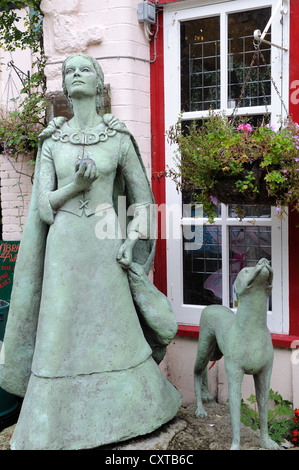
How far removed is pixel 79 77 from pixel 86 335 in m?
1.27

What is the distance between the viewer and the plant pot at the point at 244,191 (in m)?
3.08

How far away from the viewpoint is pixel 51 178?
9.55ft

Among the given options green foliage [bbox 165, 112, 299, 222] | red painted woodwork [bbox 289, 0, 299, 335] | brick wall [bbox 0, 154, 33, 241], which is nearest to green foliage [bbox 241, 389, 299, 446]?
red painted woodwork [bbox 289, 0, 299, 335]

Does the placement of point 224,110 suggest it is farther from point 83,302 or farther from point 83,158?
point 83,302

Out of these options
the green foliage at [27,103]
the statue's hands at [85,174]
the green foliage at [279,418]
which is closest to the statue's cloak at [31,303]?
the statue's hands at [85,174]

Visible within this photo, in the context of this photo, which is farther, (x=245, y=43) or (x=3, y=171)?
(x=3, y=171)

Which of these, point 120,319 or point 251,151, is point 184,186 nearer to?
point 251,151

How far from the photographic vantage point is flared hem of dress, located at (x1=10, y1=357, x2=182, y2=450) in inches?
105

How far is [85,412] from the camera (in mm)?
2707

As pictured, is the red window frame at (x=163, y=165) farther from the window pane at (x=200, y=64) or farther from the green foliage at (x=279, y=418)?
the green foliage at (x=279, y=418)

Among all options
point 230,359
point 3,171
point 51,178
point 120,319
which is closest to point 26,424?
point 120,319

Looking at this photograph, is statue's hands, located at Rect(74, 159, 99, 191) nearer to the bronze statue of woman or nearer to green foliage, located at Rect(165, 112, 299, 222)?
the bronze statue of woman
